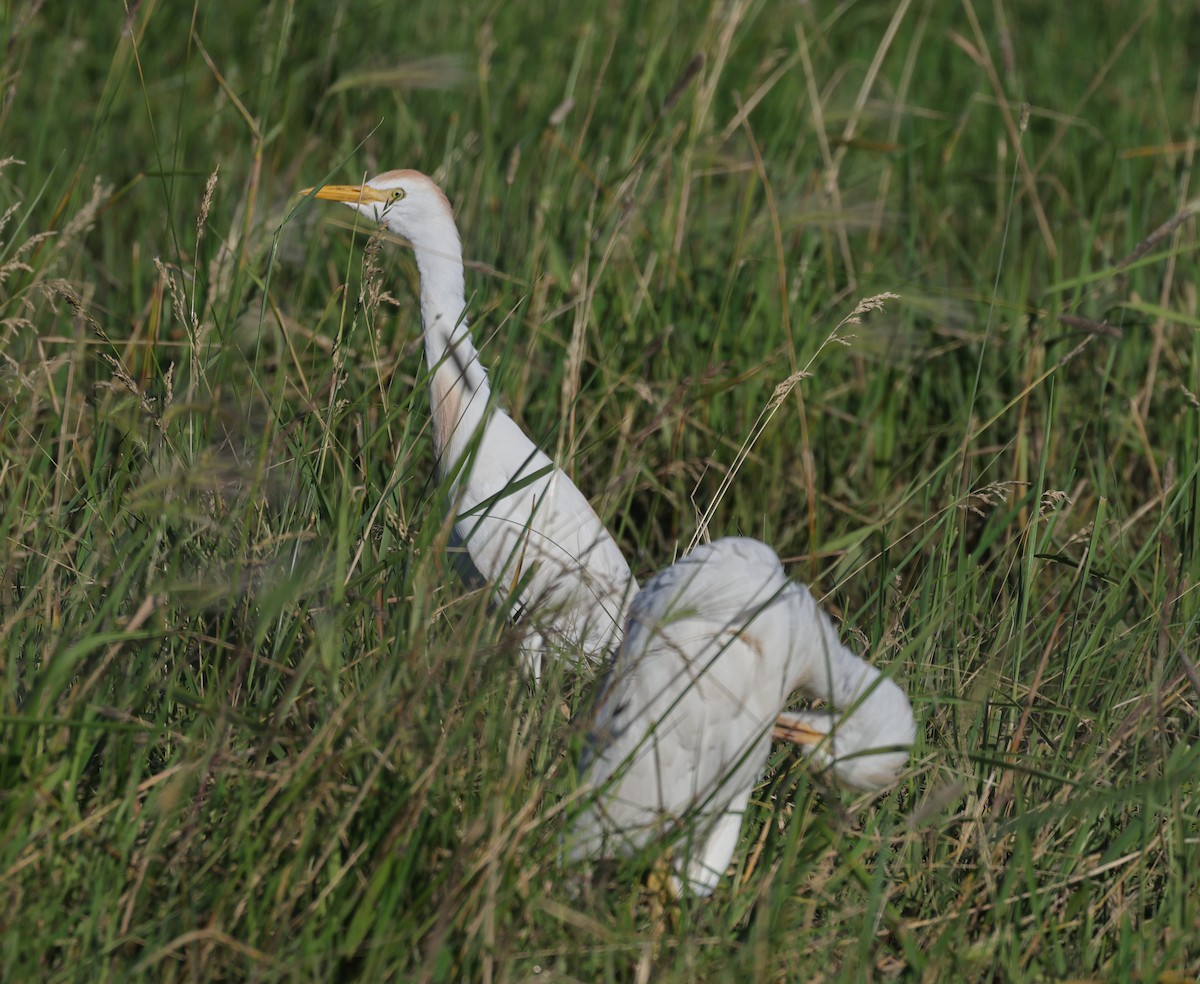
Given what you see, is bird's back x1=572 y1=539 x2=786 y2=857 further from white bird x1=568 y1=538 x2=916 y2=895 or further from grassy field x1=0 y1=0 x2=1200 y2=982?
grassy field x1=0 y1=0 x2=1200 y2=982

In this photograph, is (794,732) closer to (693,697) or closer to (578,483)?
(693,697)

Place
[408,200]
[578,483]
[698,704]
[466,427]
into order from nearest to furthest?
A: [698,704] → [408,200] → [466,427] → [578,483]

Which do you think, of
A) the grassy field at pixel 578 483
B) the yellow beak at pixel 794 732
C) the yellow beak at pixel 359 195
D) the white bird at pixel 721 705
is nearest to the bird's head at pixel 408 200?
the yellow beak at pixel 359 195

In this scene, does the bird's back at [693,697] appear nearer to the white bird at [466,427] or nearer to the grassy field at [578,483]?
the grassy field at [578,483]

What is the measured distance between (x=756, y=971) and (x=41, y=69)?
472 centimetres

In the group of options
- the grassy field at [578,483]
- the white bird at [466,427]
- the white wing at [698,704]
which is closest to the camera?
the grassy field at [578,483]

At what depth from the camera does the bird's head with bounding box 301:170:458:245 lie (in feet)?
11.4

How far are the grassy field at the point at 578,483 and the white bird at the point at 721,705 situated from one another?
0.30 ft

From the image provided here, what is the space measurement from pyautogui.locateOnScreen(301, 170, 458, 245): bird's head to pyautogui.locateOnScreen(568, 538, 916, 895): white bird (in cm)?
145

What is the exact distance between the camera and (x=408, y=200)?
11.5 ft

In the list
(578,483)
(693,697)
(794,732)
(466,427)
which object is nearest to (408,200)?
(466,427)

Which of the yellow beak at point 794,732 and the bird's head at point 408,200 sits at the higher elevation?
the bird's head at point 408,200

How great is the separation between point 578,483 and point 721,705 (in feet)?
5.76

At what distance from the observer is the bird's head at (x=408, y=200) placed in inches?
137
